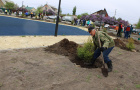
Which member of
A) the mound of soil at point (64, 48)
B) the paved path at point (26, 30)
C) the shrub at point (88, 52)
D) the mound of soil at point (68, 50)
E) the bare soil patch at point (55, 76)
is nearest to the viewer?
the bare soil patch at point (55, 76)

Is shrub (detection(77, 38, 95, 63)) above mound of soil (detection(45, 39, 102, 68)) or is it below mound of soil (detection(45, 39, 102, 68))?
above

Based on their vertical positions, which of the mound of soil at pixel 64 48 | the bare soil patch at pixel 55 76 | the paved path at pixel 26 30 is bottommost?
the bare soil patch at pixel 55 76

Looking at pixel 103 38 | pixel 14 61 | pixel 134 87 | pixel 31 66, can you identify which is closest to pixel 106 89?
pixel 134 87

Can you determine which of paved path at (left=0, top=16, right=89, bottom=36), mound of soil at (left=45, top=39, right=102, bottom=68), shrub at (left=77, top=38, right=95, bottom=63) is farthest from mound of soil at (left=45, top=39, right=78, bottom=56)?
paved path at (left=0, top=16, right=89, bottom=36)

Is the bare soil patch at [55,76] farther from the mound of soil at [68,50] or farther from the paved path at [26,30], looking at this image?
the paved path at [26,30]

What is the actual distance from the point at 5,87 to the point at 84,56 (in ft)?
8.57

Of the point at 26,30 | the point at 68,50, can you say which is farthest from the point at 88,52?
the point at 26,30

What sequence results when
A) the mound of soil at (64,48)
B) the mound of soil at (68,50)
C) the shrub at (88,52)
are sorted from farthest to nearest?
the mound of soil at (64,48)
the mound of soil at (68,50)
the shrub at (88,52)

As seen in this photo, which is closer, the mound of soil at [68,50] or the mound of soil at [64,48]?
the mound of soil at [68,50]

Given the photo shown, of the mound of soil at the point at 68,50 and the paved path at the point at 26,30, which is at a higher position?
the paved path at the point at 26,30

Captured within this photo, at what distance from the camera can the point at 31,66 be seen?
381cm

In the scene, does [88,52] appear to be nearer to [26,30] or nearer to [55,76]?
[55,76]

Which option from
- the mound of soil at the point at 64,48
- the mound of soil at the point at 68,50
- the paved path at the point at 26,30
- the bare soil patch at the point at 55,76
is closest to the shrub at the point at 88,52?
the mound of soil at the point at 68,50

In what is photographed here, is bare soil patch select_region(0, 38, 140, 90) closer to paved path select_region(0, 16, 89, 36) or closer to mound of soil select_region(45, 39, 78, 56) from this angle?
mound of soil select_region(45, 39, 78, 56)
